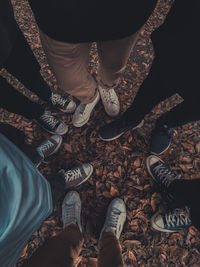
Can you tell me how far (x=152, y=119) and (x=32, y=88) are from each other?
1612mm

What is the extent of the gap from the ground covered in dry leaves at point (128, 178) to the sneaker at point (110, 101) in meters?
0.13

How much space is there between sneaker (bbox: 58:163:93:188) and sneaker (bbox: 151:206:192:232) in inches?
36.1

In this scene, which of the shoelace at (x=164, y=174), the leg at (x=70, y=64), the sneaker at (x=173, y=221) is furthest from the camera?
the shoelace at (x=164, y=174)

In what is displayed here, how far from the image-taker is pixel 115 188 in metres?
2.10

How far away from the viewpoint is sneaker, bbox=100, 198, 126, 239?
182 cm

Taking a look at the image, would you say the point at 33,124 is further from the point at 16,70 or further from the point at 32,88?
the point at 16,70

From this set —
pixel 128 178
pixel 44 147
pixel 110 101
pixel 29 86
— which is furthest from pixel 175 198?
pixel 29 86

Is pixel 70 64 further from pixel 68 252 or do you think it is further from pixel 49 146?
pixel 68 252

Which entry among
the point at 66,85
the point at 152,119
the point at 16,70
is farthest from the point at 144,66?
the point at 16,70

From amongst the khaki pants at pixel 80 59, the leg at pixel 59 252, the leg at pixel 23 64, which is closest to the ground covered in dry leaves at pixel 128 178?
the leg at pixel 59 252

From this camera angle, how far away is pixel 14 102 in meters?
1.74

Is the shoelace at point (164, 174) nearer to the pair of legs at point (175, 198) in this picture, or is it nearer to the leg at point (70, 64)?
the pair of legs at point (175, 198)

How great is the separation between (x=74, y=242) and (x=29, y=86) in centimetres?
171

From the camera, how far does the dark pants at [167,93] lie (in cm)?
127
